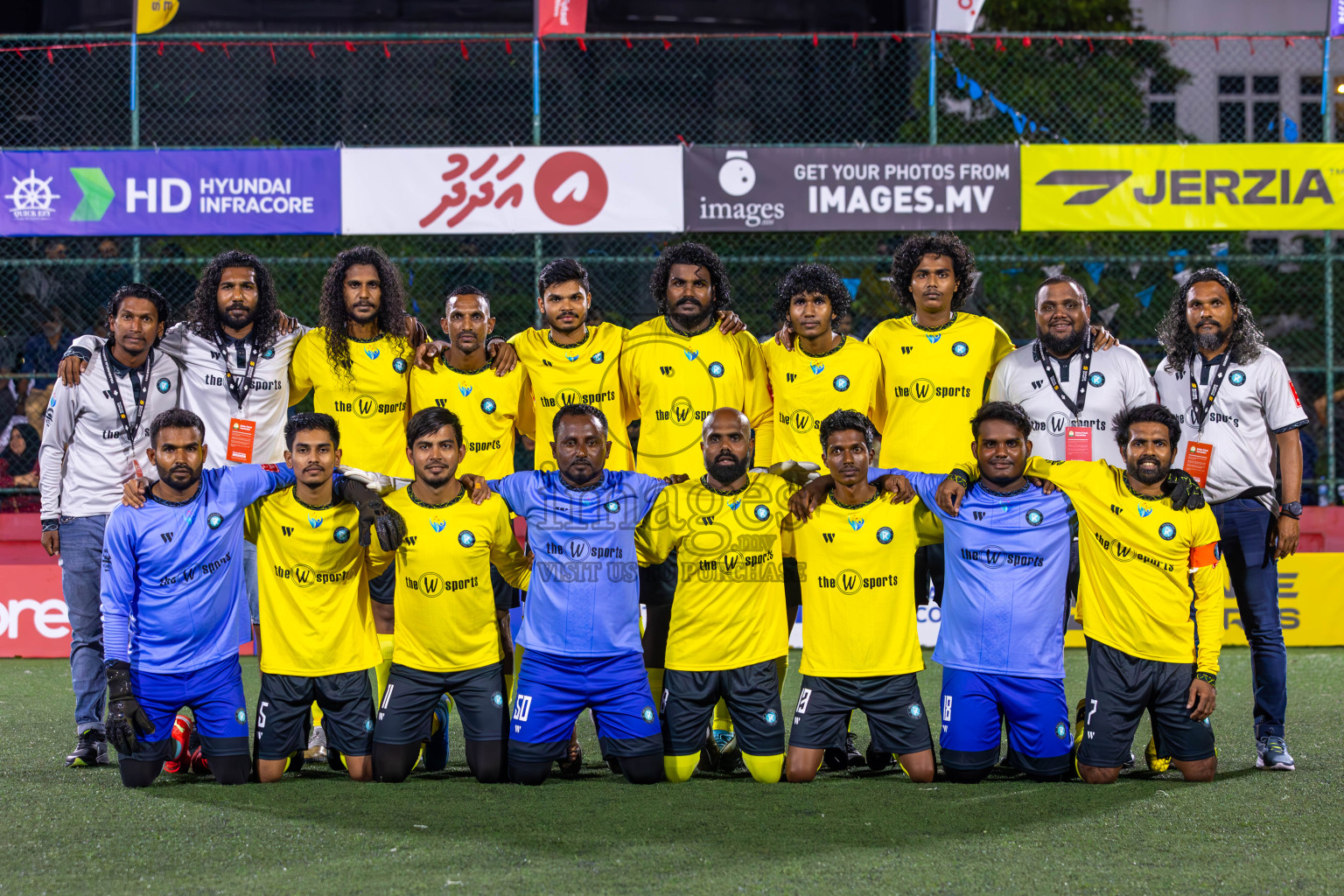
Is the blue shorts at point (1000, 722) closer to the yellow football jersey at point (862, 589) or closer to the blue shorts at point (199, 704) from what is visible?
the yellow football jersey at point (862, 589)

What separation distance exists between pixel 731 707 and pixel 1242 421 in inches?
105

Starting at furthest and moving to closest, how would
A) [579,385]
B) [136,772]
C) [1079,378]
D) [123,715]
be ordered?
[579,385], [1079,378], [136,772], [123,715]

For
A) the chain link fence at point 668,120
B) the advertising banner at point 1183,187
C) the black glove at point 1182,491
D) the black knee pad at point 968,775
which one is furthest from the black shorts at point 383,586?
the advertising banner at point 1183,187

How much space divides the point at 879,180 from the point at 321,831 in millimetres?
7566

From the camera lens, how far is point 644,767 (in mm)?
5668

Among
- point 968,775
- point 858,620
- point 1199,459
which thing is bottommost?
point 968,775

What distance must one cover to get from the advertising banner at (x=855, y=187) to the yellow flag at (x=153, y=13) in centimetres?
449

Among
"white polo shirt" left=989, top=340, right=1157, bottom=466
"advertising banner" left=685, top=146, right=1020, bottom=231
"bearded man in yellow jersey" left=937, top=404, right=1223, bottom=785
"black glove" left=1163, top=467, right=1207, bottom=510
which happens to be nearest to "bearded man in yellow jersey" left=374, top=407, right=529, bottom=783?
"bearded man in yellow jersey" left=937, top=404, right=1223, bottom=785

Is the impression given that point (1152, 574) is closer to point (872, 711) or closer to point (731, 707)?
point (872, 711)

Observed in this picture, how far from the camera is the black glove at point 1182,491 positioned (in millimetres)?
5777

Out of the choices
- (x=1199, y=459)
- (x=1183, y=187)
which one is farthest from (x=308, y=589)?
(x=1183, y=187)

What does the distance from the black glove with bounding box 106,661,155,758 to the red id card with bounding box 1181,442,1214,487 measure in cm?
462

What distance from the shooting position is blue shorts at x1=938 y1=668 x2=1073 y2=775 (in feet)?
18.7

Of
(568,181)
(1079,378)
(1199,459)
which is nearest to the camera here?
(1199,459)
